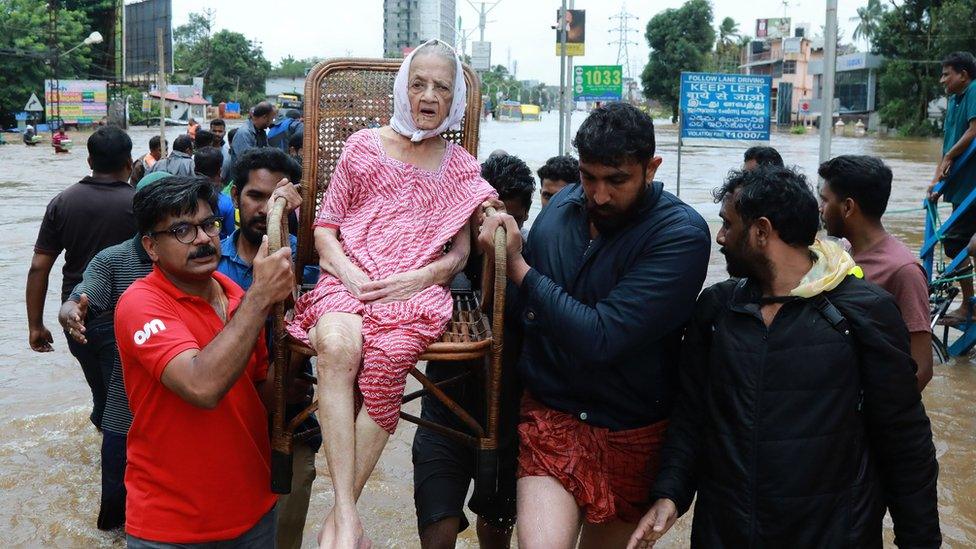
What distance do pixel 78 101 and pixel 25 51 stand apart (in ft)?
10.2

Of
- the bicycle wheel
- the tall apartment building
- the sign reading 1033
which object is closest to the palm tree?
the tall apartment building

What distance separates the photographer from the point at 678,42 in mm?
60062

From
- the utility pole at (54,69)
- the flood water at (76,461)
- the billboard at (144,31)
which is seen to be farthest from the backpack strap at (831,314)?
the billboard at (144,31)

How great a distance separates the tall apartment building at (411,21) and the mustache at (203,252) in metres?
44.3

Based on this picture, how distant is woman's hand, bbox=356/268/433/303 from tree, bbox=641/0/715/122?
57825 mm

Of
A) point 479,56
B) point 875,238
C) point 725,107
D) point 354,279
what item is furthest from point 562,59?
point 354,279

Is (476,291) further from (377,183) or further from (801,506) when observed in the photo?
(801,506)

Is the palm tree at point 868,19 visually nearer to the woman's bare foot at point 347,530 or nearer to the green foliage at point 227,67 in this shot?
the green foliage at point 227,67

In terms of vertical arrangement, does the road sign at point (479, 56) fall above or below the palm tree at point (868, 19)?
below

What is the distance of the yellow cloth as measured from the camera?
2.37 metres

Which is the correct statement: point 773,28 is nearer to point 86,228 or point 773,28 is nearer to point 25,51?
point 25,51

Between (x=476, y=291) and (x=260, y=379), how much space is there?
38.1 inches

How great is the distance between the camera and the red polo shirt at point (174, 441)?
8.14ft

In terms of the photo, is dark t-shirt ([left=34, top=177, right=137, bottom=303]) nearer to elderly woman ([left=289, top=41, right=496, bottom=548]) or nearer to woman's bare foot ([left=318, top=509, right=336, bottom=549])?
elderly woman ([left=289, top=41, right=496, bottom=548])
